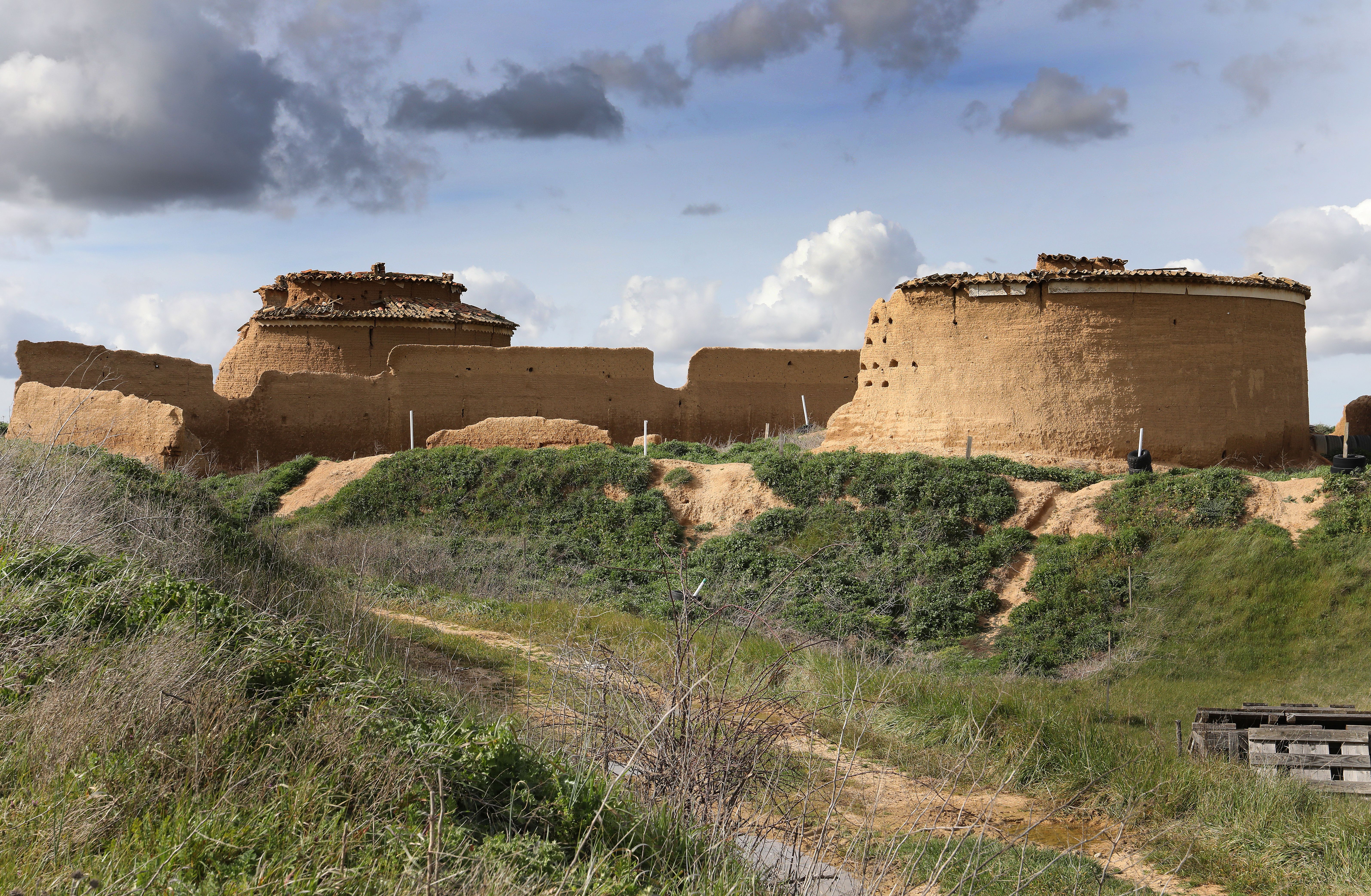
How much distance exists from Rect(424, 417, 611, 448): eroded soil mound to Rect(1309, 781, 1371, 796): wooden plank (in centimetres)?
1469

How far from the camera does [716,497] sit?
17.0 meters

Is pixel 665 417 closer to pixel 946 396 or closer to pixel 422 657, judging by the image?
pixel 946 396

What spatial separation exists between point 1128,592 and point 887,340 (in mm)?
6560

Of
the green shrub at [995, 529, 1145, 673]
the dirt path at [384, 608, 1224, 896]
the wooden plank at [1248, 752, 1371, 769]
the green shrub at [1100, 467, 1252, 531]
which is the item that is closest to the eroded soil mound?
the green shrub at [995, 529, 1145, 673]

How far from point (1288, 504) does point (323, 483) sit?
16.2 metres

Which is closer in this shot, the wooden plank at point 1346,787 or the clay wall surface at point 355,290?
the wooden plank at point 1346,787

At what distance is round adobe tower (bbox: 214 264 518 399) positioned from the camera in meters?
24.6

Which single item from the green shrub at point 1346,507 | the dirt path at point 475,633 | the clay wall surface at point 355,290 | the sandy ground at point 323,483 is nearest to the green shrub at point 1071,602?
the green shrub at point 1346,507

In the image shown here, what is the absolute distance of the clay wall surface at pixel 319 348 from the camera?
24641 millimetres

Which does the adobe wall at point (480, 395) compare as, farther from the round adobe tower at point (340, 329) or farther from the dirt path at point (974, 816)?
the dirt path at point (974, 816)

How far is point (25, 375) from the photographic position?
20.0 meters

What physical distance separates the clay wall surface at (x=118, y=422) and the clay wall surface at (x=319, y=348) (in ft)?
17.5

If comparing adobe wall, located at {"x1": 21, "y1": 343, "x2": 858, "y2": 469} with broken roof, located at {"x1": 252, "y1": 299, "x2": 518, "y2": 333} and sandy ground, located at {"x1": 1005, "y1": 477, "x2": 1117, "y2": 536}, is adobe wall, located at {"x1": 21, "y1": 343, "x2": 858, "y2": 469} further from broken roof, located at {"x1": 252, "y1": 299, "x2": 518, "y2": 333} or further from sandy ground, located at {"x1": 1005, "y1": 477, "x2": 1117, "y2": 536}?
sandy ground, located at {"x1": 1005, "y1": 477, "x2": 1117, "y2": 536}

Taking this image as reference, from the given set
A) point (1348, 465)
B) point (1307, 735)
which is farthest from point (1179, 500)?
point (1307, 735)
